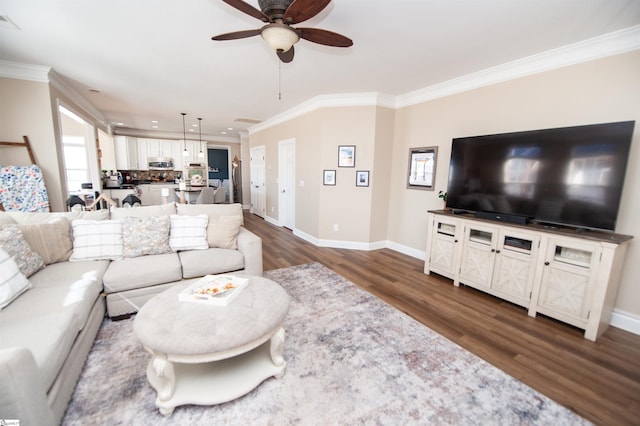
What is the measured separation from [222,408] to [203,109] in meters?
5.43

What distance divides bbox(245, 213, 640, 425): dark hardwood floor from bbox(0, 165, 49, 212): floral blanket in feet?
10.5

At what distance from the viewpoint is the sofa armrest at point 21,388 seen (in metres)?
0.96

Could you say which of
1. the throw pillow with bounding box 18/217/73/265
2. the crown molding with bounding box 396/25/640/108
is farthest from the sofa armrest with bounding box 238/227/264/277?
the crown molding with bounding box 396/25/640/108

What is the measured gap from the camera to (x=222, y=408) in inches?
57.4

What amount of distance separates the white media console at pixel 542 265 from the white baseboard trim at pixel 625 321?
109 mm

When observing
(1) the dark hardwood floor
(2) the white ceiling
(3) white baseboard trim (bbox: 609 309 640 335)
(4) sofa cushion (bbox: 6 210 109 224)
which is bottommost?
(1) the dark hardwood floor

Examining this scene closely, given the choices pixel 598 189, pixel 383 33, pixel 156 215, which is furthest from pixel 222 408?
pixel 598 189

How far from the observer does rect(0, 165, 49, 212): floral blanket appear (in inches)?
130

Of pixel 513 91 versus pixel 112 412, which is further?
pixel 513 91

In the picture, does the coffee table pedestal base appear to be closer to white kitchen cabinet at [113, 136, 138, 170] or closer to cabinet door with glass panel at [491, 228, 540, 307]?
cabinet door with glass panel at [491, 228, 540, 307]

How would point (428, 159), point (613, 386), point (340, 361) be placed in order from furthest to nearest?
point (428, 159) → point (340, 361) → point (613, 386)

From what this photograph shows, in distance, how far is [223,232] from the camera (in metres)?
2.87

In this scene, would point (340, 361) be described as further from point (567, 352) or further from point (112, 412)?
point (567, 352)

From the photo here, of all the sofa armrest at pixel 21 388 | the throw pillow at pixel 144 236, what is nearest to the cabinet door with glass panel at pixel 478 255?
the throw pillow at pixel 144 236
